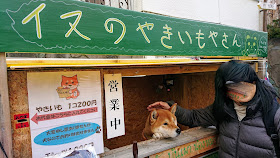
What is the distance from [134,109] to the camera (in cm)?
564

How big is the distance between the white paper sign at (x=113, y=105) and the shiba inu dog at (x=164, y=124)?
0.69 meters

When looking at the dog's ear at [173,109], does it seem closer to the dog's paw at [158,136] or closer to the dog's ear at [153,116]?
the dog's ear at [153,116]

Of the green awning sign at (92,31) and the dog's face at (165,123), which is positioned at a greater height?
the green awning sign at (92,31)

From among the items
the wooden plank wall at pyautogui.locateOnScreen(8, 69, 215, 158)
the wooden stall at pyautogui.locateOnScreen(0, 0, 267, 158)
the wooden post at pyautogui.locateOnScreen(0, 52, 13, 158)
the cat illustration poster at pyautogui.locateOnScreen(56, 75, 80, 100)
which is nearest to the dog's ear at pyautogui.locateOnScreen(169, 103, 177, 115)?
the wooden stall at pyautogui.locateOnScreen(0, 0, 267, 158)

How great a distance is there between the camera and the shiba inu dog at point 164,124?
2.95 m

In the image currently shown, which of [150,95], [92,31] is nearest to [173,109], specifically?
[92,31]

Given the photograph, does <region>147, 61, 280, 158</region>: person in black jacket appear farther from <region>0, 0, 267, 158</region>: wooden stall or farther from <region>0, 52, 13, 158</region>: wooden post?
<region>0, 52, 13, 158</region>: wooden post

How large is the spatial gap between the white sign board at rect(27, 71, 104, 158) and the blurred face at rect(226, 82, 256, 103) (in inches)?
79.9

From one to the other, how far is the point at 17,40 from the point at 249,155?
3.25m

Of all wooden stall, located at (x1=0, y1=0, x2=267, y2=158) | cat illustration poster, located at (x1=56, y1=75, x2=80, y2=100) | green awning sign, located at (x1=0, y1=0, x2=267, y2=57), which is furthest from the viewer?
cat illustration poster, located at (x1=56, y1=75, x2=80, y2=100)

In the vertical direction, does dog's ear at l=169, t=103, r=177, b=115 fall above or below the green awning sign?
below

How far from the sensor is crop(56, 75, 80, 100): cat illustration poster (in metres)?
2.19

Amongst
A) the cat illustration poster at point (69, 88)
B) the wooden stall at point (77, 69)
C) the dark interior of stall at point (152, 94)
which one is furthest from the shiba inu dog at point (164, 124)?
the dark interior of stall at point (152, 94)

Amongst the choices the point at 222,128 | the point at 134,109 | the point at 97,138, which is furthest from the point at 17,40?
the point at 134,109
